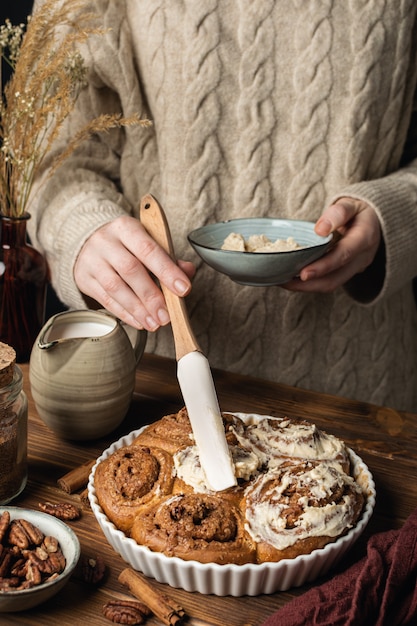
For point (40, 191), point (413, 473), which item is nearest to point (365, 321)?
point (413, 473)

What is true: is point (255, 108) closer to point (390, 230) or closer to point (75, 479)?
point (390, 230)

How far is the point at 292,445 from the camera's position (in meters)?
0.92

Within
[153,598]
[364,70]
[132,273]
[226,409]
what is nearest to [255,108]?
A: [364,70]

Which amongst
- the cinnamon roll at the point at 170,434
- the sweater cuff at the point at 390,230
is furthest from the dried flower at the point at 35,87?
the cinnamon roll at the point at 170,434

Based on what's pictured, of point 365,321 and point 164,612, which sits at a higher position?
point 164,612

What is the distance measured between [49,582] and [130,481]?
0.16 m

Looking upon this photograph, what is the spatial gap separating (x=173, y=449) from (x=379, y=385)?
0.82 meters

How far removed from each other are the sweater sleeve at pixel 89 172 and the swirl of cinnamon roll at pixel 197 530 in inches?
23.1

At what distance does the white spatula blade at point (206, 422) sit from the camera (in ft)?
2.75

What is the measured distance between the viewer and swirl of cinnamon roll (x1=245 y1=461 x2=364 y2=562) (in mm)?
784

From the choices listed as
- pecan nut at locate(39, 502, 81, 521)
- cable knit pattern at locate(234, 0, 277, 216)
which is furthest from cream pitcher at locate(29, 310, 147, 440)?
cable knit pattern at locate(234, 0, 277, 216)

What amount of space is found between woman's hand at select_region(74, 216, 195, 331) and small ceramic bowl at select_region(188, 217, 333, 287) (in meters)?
0.06

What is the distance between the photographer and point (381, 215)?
1.34 meters

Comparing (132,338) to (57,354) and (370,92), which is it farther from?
(370,92)
